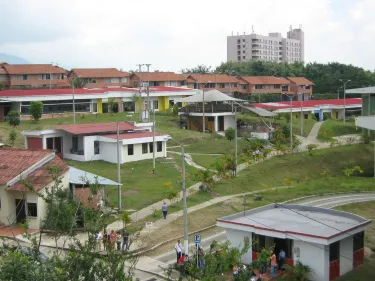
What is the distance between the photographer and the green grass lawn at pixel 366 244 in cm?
2222

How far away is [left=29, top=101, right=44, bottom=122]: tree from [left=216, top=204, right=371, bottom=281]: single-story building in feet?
114

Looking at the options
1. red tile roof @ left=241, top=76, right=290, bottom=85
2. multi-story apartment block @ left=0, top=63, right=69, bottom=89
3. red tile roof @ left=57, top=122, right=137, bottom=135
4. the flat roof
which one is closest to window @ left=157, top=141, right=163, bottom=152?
red tile roof @ left=57, top=122, right=137, bottom=135

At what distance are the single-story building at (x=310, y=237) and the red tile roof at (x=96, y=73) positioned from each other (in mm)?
58766

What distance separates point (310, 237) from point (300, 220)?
3389 millimetres

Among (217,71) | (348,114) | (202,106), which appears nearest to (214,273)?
(202,106)

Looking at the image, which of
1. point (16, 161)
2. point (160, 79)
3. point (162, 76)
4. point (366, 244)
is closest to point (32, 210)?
point (16, 161)

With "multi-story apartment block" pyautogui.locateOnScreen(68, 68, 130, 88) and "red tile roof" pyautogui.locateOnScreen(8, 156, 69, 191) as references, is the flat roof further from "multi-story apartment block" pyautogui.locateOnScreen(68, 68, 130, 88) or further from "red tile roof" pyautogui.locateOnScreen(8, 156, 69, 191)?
"multi-story apartment block" pyautogui.locateOnScreen(68, 68, 130, 88)

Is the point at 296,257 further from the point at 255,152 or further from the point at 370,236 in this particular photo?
the point at 255,152

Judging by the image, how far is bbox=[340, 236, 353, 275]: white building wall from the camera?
74.4 feet

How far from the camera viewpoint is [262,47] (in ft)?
495

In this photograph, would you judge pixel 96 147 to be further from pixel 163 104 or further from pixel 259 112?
pixel 163 104

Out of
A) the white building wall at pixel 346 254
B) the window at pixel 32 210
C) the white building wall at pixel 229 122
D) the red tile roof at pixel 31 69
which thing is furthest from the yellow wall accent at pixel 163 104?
the white building wall at pixel 346 254

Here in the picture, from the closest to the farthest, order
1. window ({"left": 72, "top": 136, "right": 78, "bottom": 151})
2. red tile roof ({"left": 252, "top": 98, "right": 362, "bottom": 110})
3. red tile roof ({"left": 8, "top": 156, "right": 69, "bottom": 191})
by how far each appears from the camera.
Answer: red tile roof ({"left": 8, "top": 156, "right": 69, "bottom": 191}), window ({"left": 72, "top": 136, "right": 78, "bottom": 151}), red tile roof ({"left": 252, "top": 98, "right": 362, "bottom": 110})

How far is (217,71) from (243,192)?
76.7 metres
